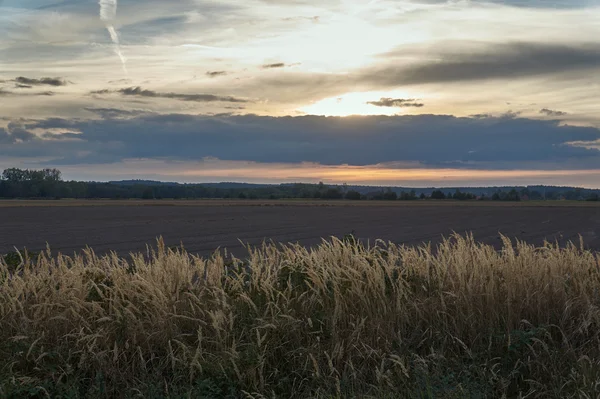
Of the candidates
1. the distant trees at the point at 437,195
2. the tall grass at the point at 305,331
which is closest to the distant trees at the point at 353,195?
the distant trees at the point at 437,195

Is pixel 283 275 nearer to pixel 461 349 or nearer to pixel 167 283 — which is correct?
pixel 167 283

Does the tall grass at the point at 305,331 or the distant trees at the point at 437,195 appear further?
the distant trees at the point at 437,195

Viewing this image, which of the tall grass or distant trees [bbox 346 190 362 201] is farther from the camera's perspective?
distant trees [bbox 346 190 362 201]

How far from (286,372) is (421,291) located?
2237mm

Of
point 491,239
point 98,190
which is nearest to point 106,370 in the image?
point 491,239

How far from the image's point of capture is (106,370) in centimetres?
621

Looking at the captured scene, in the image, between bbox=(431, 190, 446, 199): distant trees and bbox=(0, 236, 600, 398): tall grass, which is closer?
bbox=(0, 236, 600, 398): tall grass

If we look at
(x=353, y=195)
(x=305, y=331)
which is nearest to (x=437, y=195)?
(x=353, y=195)

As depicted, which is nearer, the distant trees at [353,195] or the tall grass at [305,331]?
the tall grass at [305,331]

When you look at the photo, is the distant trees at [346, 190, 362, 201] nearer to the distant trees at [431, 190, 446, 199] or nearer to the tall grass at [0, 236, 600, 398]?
the distant trees at [431, 190, 446, 199]

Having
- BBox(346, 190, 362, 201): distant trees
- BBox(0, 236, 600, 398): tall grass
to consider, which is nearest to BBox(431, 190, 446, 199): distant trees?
BBox(346, 190, 362, 201): distant trees

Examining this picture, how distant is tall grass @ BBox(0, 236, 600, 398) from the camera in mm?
5871

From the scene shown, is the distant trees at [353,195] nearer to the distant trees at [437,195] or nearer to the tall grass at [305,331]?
the distant trees at [437,195]

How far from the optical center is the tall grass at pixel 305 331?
5.87 metres
